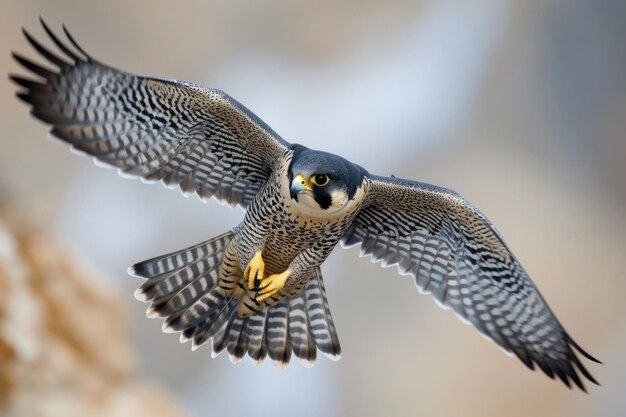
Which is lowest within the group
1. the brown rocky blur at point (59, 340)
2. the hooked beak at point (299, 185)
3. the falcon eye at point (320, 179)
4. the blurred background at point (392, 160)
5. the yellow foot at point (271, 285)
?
the brown rocky blur at point (59, 340)

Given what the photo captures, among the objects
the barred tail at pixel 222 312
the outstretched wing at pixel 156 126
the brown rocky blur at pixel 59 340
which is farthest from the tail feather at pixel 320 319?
the brown rocky blur at pixel 59 340

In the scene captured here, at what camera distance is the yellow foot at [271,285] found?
396 cm

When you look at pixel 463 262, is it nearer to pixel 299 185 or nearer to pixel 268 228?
pixel 268 228

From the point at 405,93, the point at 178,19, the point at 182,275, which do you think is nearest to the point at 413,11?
the point at 405,93

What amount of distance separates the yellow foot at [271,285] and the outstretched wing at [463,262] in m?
0.55

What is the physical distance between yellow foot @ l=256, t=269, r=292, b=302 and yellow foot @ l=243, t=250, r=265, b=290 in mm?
40

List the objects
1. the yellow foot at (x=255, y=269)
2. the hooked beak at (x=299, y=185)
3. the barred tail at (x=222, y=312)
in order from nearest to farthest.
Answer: the hooked beak at (x=299, y=185)
the yellow foot at (x=255, y=269)
the barred tail at (x=222, y=312)

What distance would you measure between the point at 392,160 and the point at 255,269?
3.58 meters

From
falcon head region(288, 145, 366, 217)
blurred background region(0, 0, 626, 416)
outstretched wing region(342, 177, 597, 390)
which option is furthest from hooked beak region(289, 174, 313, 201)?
blurred background region(0, 0, 626, 416)

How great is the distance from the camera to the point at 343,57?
7.50 m

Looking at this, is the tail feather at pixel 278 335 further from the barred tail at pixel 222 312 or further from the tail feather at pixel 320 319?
the tail feather at pixel 320 319

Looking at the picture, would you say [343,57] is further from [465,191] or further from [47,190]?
[47,190]

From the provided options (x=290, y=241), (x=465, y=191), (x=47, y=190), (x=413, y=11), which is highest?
(x=413, y=11)

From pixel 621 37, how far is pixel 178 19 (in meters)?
3.96
